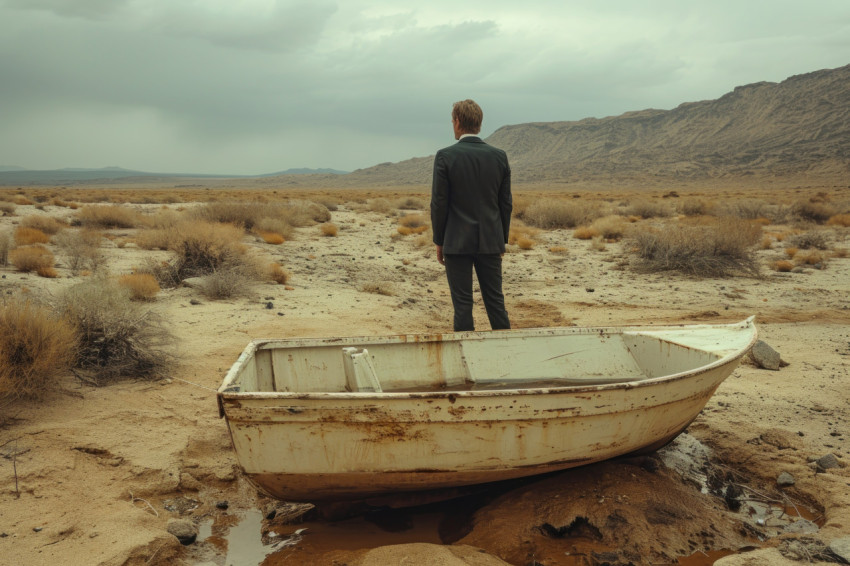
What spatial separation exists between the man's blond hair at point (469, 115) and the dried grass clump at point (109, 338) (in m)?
3.35

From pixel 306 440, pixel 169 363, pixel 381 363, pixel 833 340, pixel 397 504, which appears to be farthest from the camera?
pixel 833 340

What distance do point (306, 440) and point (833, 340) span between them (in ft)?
20.8

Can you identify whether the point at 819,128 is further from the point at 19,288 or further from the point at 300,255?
the point at 19,288

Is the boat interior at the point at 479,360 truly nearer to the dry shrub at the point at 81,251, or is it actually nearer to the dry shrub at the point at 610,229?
the dry shrub at the point at 81,251

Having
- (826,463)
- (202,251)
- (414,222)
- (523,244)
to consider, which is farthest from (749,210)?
(826,463)

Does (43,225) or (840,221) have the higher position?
(43,225)

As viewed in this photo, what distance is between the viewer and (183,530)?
3.31 meters

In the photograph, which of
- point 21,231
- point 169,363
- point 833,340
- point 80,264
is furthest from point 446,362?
point 21,231

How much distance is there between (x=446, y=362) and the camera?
15.5 ft

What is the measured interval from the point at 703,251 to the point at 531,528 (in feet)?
30.9

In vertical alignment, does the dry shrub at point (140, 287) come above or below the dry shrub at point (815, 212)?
above

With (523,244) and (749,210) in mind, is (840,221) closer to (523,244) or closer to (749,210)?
(749,210)

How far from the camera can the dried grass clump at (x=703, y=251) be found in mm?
11109

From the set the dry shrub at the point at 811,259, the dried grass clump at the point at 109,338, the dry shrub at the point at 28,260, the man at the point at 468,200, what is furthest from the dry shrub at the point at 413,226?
the man at the point at 468,200
